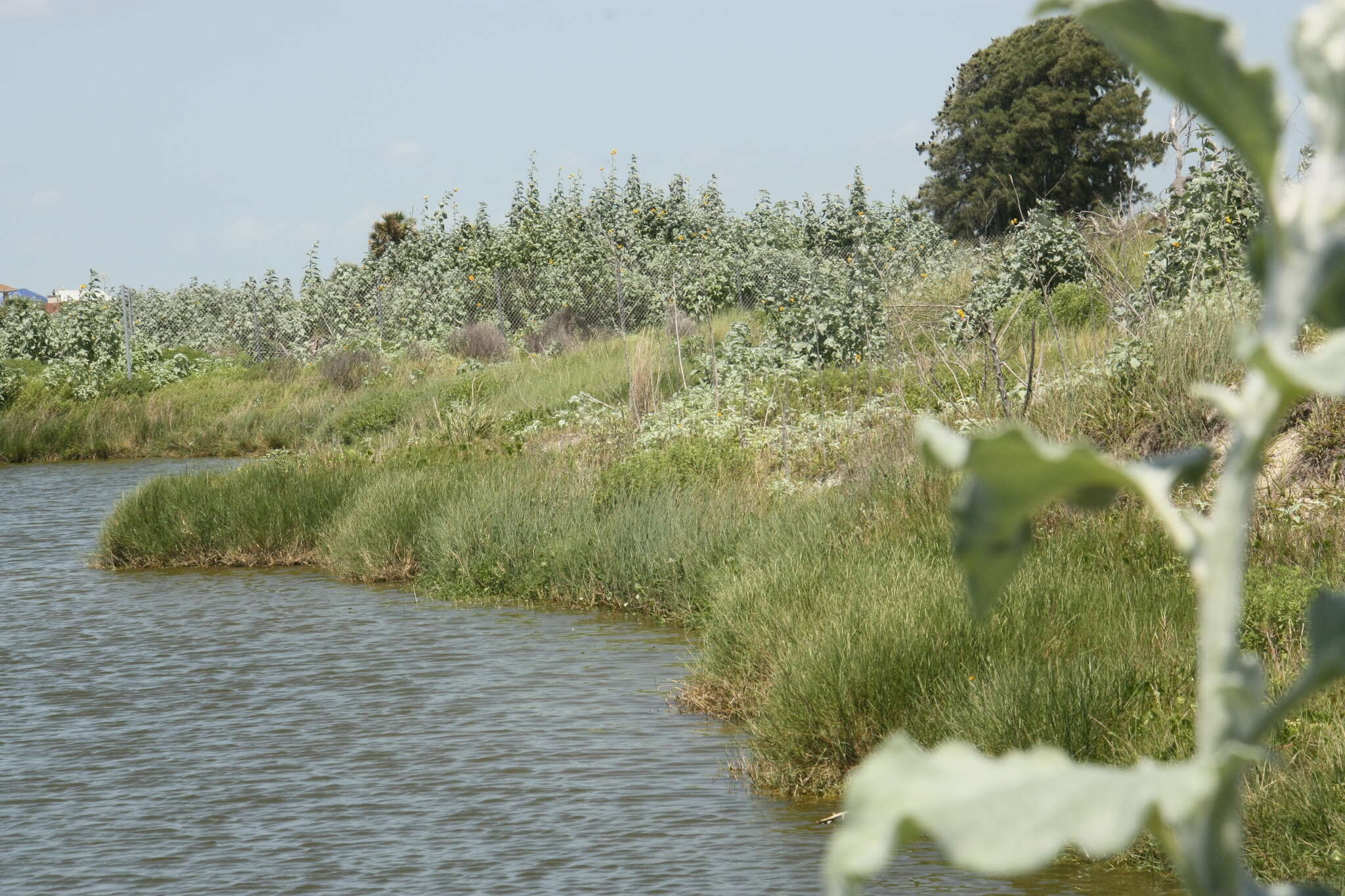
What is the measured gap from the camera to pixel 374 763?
6.76 metres

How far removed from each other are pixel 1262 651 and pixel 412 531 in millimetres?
7600

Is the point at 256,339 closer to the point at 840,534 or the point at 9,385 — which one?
the point at 9,385

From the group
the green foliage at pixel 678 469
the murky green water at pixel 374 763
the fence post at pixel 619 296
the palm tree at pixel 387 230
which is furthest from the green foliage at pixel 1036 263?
the palm tree at pixel 387 230

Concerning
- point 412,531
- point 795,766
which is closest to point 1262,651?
point 795,766

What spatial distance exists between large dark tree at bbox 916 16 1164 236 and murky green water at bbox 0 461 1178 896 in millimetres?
31937

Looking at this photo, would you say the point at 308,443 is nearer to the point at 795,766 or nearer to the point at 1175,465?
the point at 795,766

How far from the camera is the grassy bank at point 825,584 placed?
523cm

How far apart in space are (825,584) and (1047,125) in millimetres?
34745

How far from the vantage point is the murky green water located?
17.6 ft

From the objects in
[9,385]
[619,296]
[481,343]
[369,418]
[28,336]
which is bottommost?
[369,418]

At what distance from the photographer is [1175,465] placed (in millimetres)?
691

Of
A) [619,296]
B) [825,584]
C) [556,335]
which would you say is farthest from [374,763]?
[556,335]

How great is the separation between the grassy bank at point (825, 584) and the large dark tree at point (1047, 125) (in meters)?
29.4

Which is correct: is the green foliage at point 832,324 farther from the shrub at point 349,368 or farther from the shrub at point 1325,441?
the shrub at point 349,368
